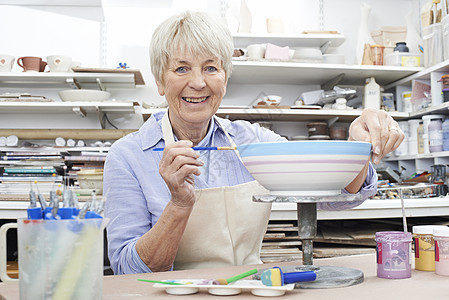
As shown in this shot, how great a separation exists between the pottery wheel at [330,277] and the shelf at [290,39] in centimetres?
194

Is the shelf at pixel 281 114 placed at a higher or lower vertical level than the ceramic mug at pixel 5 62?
lower

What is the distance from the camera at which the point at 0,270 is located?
0.66 m

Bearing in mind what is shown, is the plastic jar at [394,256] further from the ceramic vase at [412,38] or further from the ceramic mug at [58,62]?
the ceramic vase at [412,38]

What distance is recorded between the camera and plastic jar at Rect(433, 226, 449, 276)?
2.85ft

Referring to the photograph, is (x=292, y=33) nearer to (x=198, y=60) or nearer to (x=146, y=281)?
(x=198, y=60)

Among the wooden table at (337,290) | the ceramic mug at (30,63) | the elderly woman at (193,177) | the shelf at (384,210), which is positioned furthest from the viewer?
the ceramic mug at (30,63)

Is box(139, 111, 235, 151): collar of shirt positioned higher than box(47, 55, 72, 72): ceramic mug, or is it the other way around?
box(47, 55, 72, 72): ceramic mug

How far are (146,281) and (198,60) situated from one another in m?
0.62

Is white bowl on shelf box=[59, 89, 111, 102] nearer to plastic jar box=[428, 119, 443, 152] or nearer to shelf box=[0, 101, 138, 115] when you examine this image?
shelf box=[0, 101, 138, 115]

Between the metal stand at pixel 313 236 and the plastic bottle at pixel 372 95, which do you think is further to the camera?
the plastic bottle at pixel 372 95

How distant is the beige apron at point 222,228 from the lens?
1246 mm

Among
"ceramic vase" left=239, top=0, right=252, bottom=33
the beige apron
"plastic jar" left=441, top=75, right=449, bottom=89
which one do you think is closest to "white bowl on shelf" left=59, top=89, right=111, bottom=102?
"ceramic vase" left=239, top=0, right=252, bottom=33

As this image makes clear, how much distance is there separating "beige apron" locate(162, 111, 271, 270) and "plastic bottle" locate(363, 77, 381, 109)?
1595 millimetres

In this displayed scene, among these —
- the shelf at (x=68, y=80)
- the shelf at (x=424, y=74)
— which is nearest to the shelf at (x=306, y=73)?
the shelf at (x=424, y=74)
